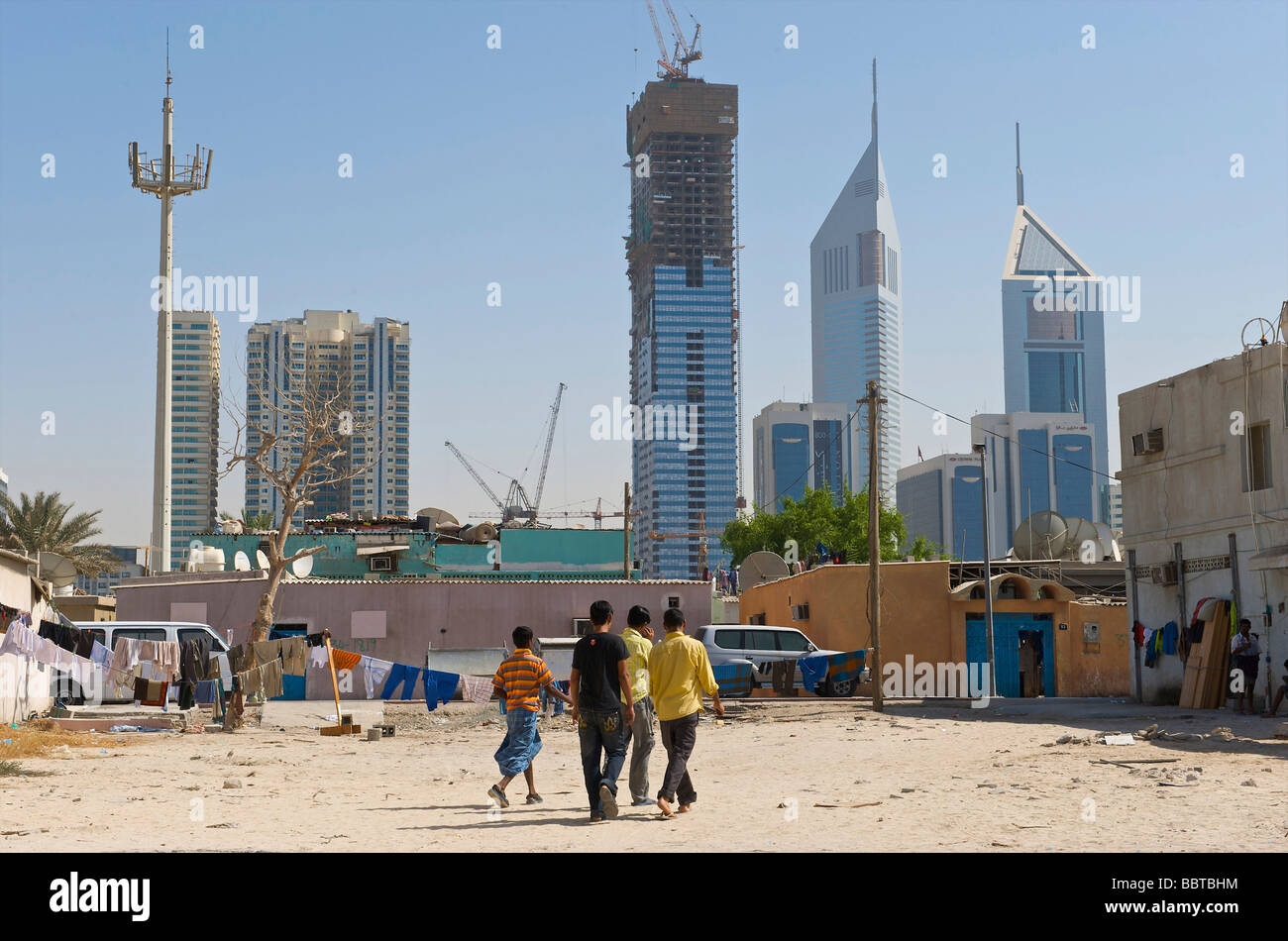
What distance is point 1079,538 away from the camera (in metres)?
39.1

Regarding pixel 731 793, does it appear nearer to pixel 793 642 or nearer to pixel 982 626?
pixel 793 642

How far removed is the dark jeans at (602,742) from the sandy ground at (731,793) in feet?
1.23

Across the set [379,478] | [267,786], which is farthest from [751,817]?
[379,478]

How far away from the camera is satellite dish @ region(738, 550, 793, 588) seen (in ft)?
147

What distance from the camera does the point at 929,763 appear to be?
14484 millimetres

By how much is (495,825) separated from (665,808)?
1.34 metres

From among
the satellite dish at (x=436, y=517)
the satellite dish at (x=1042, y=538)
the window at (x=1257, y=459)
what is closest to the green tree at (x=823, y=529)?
the satellite dish at (x=436, y=517)

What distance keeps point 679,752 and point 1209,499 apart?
1531 centimetres

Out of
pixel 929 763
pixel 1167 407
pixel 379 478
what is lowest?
pixel 929 763

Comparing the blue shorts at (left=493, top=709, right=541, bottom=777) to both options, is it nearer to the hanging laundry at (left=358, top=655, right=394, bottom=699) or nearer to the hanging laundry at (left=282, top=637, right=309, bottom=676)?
the hanging laundry at (left=282, top=637, right=309, bottom=676)

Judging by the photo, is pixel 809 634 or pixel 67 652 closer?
pixel 67 652

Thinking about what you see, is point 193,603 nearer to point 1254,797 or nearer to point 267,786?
point 267,786

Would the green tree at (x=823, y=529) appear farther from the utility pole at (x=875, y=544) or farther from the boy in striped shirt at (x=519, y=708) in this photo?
the boy in striped shirt at (x=519, y=708)
